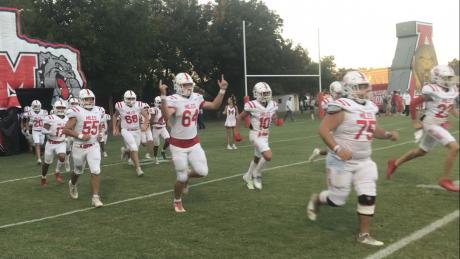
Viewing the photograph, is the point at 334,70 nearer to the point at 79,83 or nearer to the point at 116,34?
the point at 116,34

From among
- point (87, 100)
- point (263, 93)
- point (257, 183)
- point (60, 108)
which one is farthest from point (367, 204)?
point (60, 108)

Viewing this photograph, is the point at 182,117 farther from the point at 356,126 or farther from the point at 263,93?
the point at 356,126

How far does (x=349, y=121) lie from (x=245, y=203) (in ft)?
9.71

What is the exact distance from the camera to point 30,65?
19688mm

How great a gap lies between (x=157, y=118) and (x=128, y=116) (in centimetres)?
Answer: 244

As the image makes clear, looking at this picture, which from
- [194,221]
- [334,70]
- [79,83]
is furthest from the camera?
[334,70]

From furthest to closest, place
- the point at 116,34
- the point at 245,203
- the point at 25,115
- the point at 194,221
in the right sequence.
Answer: the point at 116,34 < the point at 25,115 < the point at 245,203 < the point at 194,221

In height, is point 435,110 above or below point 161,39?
below

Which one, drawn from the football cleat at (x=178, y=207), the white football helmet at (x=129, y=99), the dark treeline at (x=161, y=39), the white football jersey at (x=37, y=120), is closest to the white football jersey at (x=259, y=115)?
the football cleat at (x=178, y=207)

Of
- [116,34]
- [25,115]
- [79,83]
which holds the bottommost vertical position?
[25,115]

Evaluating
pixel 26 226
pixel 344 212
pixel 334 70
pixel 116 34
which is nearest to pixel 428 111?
pixel 344 212

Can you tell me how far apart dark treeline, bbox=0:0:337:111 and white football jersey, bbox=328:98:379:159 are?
91.1ft

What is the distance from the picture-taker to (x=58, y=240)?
5949 mm

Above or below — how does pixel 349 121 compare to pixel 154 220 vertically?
above
